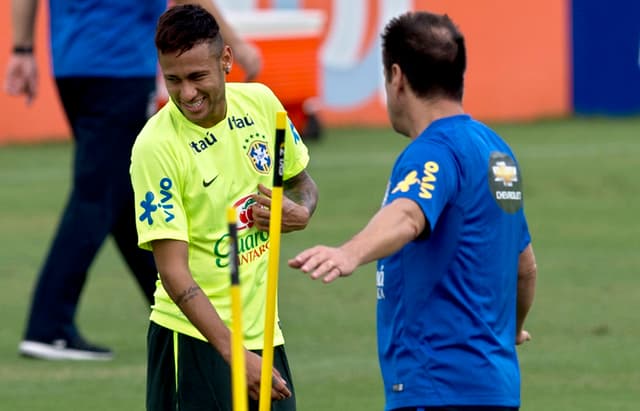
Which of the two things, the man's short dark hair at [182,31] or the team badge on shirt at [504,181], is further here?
the man's short dark hair at [182,31]

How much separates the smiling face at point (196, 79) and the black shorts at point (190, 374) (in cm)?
72

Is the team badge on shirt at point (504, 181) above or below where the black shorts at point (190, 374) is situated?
A: above

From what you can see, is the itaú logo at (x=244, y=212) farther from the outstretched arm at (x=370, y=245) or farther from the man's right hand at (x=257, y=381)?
the outstretched arm at (x=370, y=245)

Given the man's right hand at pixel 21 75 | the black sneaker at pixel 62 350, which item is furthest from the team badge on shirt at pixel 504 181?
the man's right hand at pixel 21 75

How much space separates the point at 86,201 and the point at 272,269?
3882 mm

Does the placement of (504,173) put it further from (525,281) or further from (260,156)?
(260,156)

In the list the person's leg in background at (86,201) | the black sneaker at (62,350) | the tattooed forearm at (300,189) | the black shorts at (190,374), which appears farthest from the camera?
the black sneaker at (62,350)

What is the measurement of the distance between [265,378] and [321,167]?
11600 millimetres

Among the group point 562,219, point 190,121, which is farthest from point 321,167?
point 190,121

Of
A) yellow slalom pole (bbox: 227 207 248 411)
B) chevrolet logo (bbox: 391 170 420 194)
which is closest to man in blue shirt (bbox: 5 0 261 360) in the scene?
chevrolet logo (bbox: 391 170 420 194)

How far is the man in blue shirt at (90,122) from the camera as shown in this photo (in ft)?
26.4

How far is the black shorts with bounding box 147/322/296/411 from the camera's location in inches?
198

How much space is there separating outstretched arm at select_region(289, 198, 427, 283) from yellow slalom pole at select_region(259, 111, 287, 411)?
248mm

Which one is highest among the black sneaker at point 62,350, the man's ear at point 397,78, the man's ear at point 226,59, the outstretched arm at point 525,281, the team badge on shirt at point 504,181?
the man's ear at point 226,59
